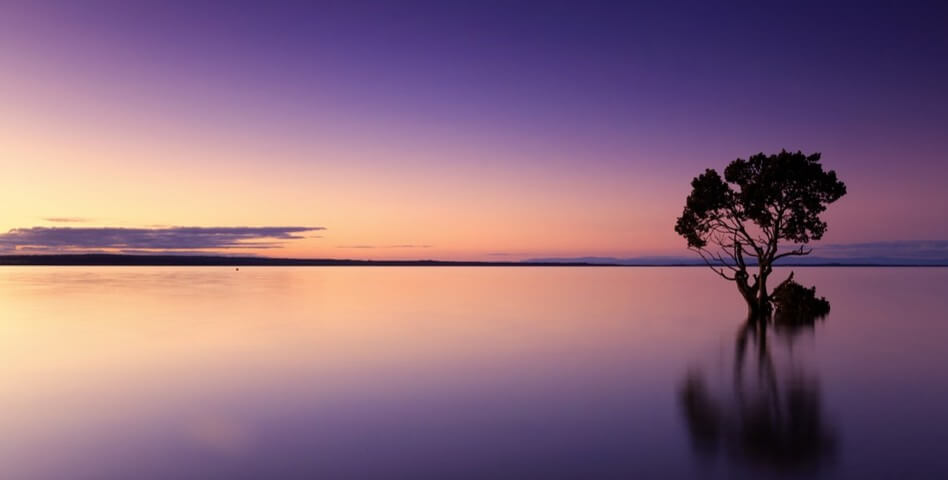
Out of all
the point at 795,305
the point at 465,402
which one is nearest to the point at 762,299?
the point at 795,305

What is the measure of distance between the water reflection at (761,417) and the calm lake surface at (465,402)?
68 mm

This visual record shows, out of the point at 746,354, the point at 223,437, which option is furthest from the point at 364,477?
the point at 746,354

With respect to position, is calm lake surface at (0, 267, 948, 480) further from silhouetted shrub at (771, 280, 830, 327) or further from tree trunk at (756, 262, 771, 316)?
silhouetted shrub at (771, 280, 830, 327)

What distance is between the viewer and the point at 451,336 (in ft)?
96.1

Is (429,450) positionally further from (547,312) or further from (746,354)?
(547,312)

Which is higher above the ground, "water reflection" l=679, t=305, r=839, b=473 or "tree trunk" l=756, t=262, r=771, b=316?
"tree trunk" l=756, t=262, r=771, b=316

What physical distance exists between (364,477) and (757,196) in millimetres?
31443

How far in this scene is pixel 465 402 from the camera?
15.5 meters

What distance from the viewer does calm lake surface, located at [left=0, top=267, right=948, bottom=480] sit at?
10.6 metres

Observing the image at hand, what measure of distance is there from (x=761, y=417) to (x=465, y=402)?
282 inches

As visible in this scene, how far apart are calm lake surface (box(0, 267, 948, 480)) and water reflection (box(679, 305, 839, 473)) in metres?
0.07

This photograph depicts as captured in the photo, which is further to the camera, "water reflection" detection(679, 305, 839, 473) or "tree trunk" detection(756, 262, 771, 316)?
"tree trunk" detection(756, 262, 771, 316)

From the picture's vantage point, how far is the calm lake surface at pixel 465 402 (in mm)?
10602

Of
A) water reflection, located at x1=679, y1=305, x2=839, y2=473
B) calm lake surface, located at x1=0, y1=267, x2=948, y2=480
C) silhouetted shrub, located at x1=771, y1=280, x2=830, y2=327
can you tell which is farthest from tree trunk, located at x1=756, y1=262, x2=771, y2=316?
water reflection, located at x1=679, y1=305, x2=839, y2=473
